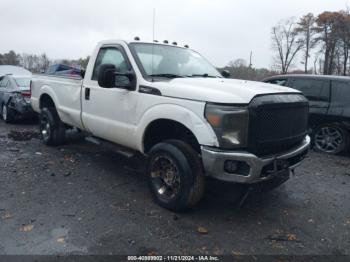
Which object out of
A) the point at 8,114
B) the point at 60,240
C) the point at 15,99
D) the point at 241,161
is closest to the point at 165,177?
the point at 241,161

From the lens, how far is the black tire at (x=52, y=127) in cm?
693

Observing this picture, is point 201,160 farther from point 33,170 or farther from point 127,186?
point 33,170

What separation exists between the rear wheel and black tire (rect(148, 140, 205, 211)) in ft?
15.4

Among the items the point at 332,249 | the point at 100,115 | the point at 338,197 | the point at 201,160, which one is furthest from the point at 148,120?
the point at 338,197

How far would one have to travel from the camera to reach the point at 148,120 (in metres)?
4.20

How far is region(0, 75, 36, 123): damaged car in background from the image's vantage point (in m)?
9.80

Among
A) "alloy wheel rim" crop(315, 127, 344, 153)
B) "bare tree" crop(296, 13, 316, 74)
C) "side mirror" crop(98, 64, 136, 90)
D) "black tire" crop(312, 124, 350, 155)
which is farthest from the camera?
"bare tree" crop(296, 13, 316, 74)

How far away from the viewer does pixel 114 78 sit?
4.36 meters

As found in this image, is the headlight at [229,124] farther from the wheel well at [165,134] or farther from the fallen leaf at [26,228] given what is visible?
the fallen leaf at [26,228]

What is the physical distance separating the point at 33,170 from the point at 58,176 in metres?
0.58

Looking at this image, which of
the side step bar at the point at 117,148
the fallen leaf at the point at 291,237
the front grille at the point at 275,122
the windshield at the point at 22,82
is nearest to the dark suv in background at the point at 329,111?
the front grille at the point at 275,122

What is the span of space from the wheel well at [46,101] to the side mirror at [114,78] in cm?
294

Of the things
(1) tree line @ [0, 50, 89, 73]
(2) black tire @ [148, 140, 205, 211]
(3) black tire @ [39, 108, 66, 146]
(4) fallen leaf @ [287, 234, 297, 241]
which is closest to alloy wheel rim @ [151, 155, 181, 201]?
(2) black tire @ [148, 140, 205, 211]

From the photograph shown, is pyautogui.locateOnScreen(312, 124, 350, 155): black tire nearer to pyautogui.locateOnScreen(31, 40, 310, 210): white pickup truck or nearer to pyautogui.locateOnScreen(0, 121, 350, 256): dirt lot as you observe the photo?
pyautogui.locateOnScreen(0, 121, 350, 256): dirt lot
